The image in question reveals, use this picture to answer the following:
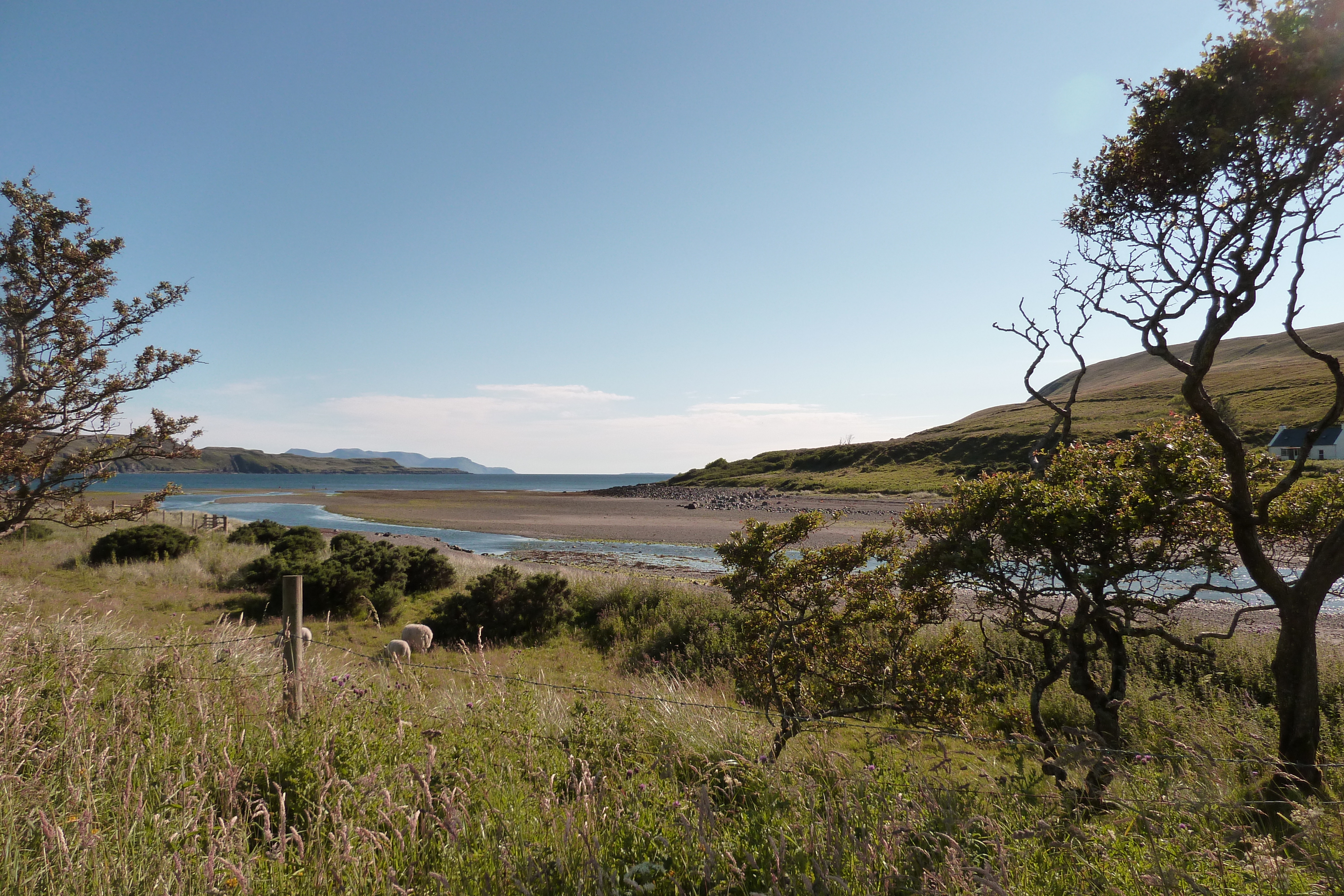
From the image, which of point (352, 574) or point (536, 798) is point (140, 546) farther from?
point (536, 798)

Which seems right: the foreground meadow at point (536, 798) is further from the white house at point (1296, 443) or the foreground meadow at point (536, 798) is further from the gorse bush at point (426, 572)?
the white house at point (1296, 443)

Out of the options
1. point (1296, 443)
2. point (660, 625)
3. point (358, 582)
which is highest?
point (1296, 443)

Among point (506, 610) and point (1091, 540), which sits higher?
point (1091, 540)

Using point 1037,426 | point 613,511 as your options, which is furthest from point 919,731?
point 1037,426

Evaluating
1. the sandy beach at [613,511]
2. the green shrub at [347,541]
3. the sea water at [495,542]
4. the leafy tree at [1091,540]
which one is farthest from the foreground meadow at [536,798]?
the sandy beach at [613,511]

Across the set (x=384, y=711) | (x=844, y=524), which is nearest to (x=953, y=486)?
Result: (x=384, y=711)

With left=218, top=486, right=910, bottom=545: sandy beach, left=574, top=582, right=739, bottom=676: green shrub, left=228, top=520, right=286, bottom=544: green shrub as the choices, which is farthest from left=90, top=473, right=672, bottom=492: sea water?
left=574, top=582, right=739, bottom=676: green shrub

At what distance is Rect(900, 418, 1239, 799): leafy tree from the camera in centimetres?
522

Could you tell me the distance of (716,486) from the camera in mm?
103062

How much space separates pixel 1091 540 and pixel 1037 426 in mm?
108648

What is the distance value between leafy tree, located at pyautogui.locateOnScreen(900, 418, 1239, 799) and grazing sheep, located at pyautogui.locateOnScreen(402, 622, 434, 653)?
10.4 metres

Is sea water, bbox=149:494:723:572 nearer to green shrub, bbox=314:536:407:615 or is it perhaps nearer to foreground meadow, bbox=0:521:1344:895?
green shrub, bbox=314:536:407:615

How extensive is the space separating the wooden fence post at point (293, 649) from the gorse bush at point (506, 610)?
9.10m

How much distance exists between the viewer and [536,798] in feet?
10.8
